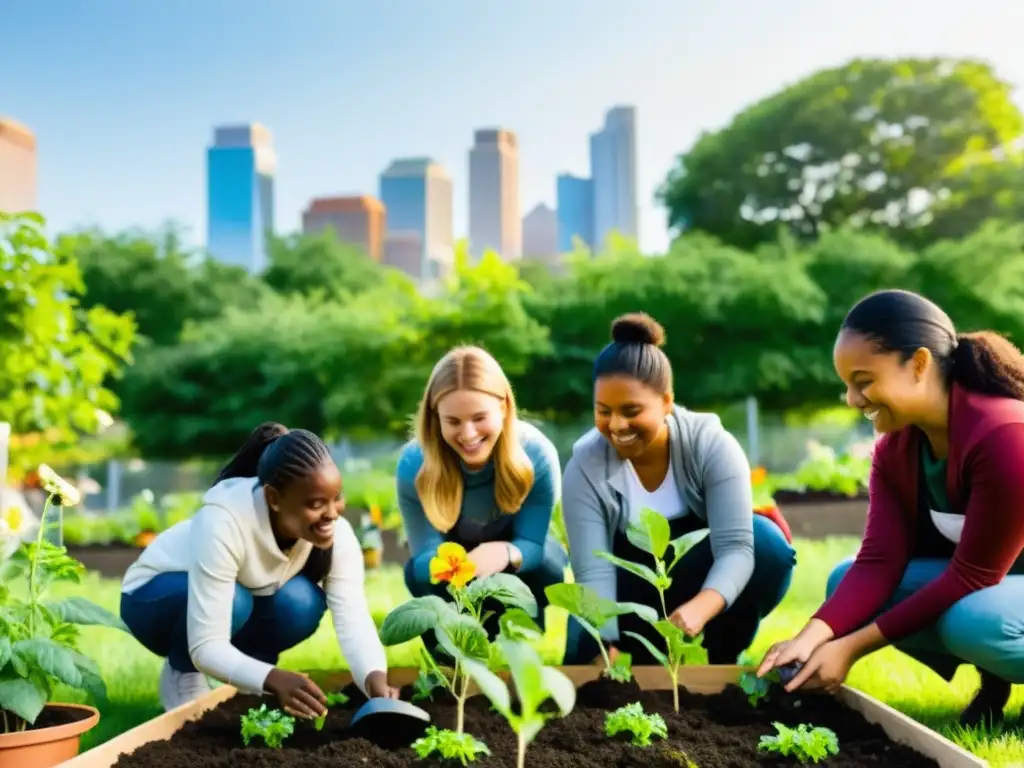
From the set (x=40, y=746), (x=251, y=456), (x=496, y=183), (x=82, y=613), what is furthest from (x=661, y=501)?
(x=496, y=183)

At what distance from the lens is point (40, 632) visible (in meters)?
2.34

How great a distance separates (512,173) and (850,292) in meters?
27.2

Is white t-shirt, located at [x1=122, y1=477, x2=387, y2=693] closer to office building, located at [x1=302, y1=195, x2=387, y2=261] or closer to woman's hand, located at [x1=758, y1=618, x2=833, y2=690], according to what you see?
woman's hand, located at [x1=758, y1=618, x2=833, y2=690]

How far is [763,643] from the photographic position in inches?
145

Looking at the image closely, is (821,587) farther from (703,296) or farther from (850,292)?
(850,292)

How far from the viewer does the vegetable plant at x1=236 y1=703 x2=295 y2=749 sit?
2.19 m

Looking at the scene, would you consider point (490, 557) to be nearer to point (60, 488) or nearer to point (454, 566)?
point (454, 566)

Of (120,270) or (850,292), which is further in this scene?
(120,270)

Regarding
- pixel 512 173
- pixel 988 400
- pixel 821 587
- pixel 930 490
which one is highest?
pixel 512 173

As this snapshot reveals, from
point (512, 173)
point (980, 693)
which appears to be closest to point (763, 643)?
point (980, 693)

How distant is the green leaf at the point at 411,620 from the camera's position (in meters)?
2.03

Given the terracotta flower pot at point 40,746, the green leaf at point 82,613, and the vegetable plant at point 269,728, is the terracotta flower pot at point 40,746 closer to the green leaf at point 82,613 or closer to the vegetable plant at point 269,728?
the green leaf at point 82,613

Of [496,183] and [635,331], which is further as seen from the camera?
[496,183]

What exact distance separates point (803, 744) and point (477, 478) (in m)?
1.24
